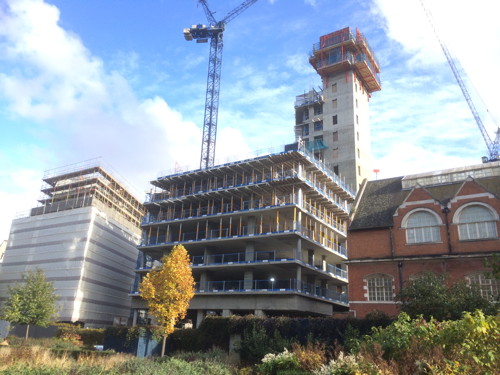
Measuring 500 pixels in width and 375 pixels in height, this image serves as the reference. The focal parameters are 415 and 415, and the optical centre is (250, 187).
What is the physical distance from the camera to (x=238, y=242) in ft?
159

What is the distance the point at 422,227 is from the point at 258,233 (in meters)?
19.4

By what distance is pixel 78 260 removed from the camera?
59750mm


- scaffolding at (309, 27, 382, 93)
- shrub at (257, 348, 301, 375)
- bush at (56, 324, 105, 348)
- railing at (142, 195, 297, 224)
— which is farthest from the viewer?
scaffolding at (309, 27, 382, 93)

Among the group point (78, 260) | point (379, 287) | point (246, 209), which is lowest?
point (379, 287)

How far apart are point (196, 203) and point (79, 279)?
2022 cm

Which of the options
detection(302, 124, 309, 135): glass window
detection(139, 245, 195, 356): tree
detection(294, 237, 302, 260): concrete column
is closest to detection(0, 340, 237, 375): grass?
detection(139, 245, 195, 356): tree

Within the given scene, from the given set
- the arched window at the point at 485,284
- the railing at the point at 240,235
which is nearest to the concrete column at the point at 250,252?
the railing at the point at 240,235

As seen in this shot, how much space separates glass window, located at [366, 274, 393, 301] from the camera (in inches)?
1261

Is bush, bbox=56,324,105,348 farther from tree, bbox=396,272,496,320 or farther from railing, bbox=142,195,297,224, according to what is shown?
tree, bbox=396,272,496,320

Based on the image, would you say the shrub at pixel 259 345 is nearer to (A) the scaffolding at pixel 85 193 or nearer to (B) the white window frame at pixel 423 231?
(B) the white window frame at pixel 423 231

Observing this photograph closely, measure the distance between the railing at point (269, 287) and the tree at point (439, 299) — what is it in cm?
1758

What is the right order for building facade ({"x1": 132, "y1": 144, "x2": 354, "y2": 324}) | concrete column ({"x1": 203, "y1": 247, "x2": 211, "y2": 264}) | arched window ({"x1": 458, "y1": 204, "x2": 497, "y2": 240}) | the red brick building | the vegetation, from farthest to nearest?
concrete column ({"x1": 203, "y1": 247, "x2": 211, "y2": 264})
building facade ({"x1": 132, "y1": 144, "x2": 354, "y2": 324})
arched window ({"x1": 458, "y1": 204, "x2": 497, "y2": 240})
the red brick building
the vegetation

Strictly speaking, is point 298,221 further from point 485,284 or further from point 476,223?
point 485,284

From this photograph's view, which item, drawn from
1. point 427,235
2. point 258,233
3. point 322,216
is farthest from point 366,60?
point 427,235
